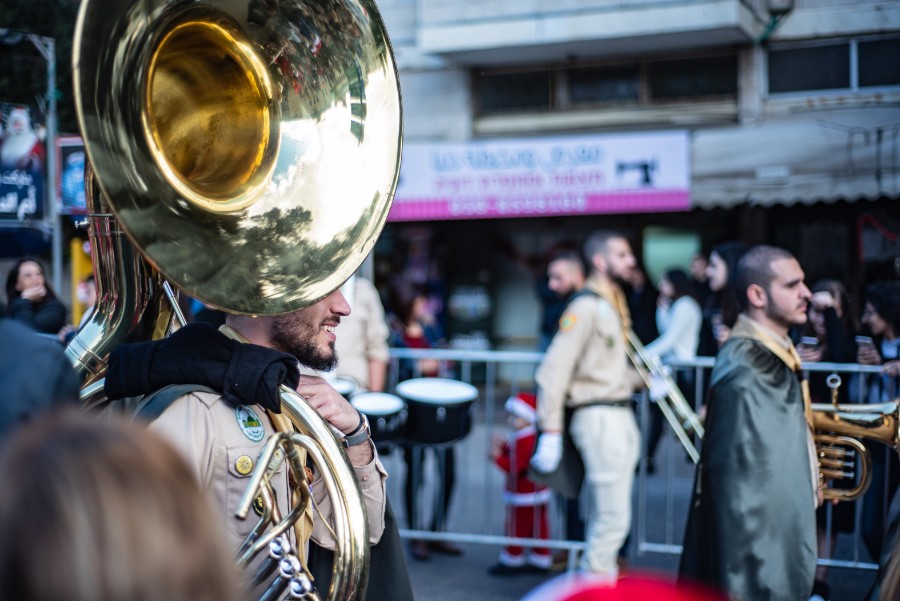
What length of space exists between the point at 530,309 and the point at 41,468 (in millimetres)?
11789

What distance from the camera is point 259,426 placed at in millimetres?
2098

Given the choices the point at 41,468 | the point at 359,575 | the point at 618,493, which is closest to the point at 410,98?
the point at 618,493

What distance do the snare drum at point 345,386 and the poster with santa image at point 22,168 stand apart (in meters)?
4.28

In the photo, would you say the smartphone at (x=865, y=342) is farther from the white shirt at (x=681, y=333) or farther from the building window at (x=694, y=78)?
the building window at (x=694, y=78)

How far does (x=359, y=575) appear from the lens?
196cm

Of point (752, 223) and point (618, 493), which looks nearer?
point (618, 493)

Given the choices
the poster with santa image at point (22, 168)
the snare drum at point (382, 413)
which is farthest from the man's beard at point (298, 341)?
the poster with santa image at point (22, 168)

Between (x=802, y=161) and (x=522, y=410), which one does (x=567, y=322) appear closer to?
(x=522, y=410)

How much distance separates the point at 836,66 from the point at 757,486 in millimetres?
8195

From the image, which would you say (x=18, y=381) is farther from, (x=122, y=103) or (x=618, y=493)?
(x=618, y=493)

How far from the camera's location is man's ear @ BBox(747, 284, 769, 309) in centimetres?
383

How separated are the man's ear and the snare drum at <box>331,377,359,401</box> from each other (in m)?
2.12

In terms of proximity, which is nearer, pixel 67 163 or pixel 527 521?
pixel 527 521

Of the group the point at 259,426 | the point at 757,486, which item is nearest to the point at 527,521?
the point at 757,486
